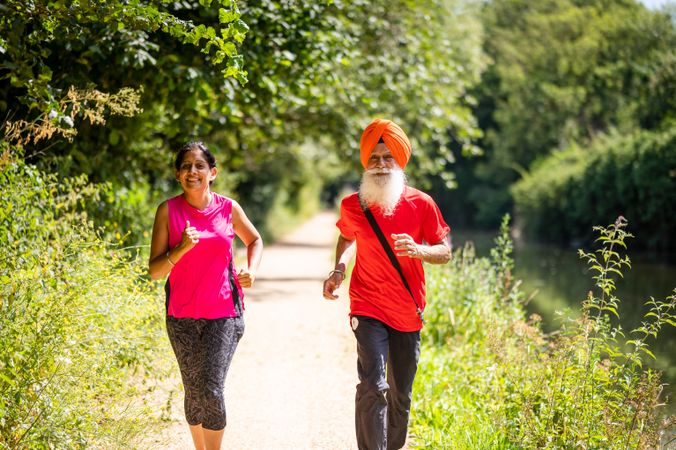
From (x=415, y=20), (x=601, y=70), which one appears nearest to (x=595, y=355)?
(x=415, y=20)

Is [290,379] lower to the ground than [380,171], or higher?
lower

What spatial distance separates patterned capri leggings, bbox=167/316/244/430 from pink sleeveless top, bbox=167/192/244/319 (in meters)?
0.07

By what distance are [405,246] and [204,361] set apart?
139 cm

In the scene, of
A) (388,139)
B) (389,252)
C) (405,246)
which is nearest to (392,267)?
(389,252)

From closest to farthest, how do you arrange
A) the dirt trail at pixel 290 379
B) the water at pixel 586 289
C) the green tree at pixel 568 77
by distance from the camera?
the dirt trail at pixel 290 379, the water at pixel 586 289, the green tree at pixel 568 77

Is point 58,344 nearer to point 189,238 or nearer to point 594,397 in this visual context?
point 189,238

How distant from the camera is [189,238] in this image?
13.5 ft

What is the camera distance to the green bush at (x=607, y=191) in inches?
993

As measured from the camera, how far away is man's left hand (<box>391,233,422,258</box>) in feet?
13.3

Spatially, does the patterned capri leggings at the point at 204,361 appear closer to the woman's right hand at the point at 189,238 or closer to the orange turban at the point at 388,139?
the woman's right hand at the point at 189,238

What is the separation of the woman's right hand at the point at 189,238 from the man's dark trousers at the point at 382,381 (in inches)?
42.9

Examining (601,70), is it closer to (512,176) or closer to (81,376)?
(512,176)

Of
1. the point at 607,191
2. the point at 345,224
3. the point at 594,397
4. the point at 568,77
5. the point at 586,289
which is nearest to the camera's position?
the point at 345,224

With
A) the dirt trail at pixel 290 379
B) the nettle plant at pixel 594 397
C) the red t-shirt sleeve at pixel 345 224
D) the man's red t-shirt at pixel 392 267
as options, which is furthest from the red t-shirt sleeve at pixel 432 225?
the dirt trail at pixel 290 379
